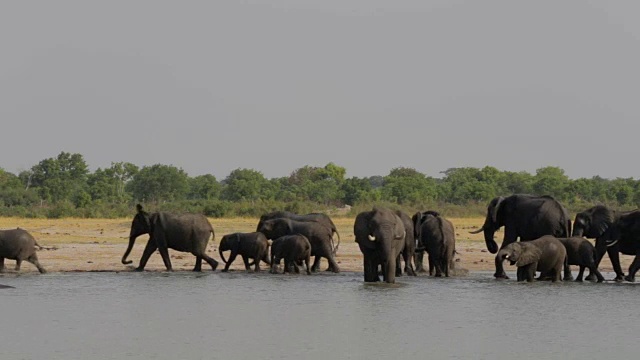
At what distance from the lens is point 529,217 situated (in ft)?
81.0

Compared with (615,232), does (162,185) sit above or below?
above

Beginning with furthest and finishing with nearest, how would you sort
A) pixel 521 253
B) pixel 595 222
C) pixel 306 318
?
1. pixel 595 222
2. pixel 521 253
3. pixel 306 318

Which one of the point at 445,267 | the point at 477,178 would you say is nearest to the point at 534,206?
the point at 445,267

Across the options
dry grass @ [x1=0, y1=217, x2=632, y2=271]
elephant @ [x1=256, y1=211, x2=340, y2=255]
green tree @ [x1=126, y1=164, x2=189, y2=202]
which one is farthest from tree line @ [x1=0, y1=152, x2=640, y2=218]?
elephant @ [x1=256, y1=211, x2=340, y2=255]

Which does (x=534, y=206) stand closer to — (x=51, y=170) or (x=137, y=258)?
(x=137, y=258)

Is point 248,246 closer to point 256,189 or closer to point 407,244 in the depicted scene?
point 407,244

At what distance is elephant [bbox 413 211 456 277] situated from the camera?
77.2ft

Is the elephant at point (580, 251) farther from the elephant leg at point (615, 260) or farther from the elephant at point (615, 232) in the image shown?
the elephant leg at point (615, 260)

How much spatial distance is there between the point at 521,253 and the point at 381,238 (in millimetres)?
2889

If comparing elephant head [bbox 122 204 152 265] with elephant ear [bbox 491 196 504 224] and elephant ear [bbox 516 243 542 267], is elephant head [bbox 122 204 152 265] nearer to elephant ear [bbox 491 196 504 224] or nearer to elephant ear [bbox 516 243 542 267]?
elephant ear [bbox 491 196 504 224]

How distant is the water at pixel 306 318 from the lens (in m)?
14.3

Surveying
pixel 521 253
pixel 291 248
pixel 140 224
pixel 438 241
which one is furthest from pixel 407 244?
pixel 140 224

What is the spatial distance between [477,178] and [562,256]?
68.6 metres

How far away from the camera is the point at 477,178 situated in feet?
296
